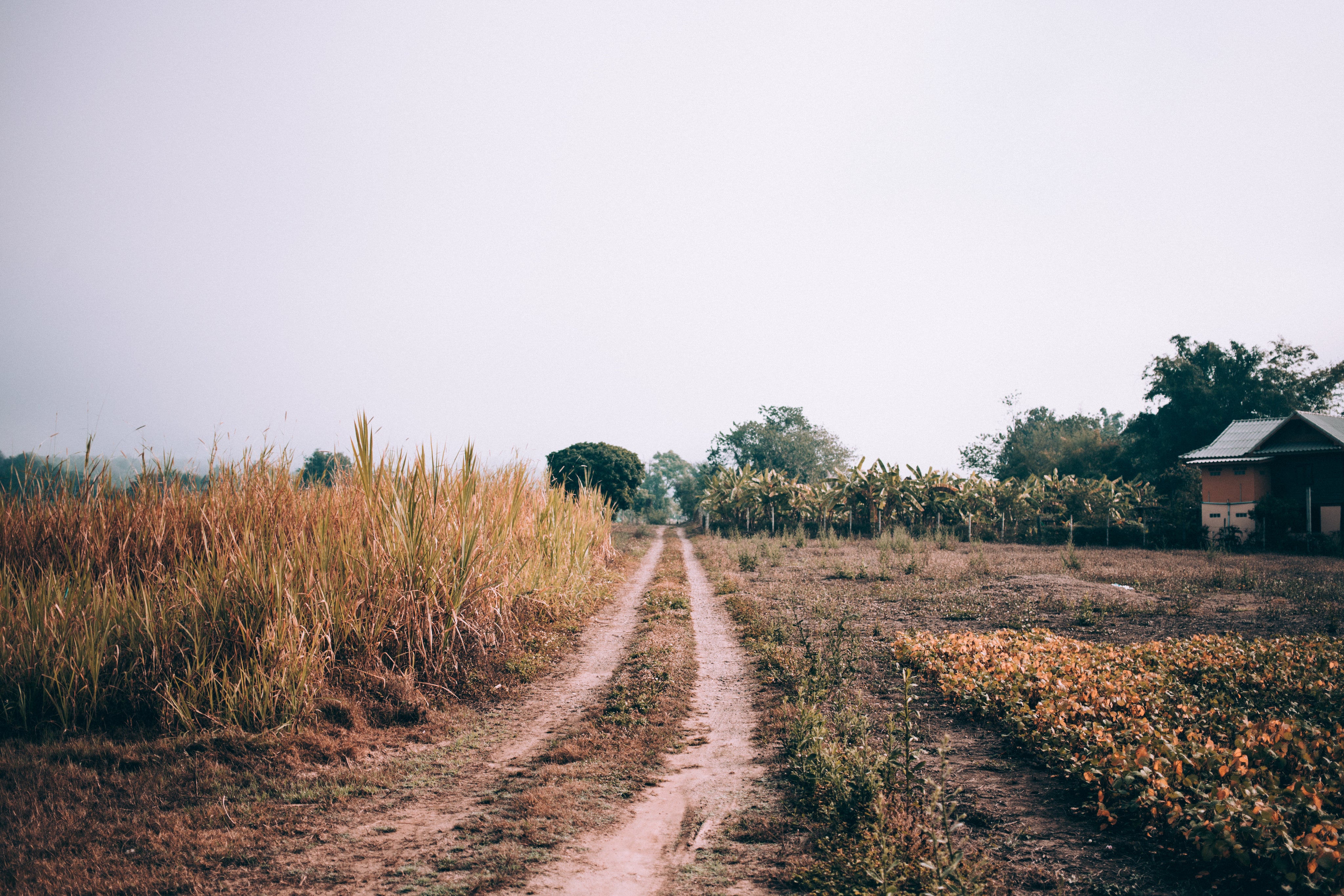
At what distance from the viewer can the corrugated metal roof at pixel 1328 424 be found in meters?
20.6

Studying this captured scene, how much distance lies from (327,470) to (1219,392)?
140 ft

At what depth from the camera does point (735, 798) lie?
3.99 metres

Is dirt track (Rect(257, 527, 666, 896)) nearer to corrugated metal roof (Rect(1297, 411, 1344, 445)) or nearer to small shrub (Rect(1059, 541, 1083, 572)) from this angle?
small shrub (Rect(1059, 541, 1083, 572))

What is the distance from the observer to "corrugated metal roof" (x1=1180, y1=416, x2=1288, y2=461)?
2349 centimetres

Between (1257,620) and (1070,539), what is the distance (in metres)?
13.4

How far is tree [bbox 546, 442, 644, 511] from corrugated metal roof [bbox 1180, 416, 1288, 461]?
28.4m

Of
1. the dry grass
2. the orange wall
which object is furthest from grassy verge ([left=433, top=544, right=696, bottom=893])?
the orange wall

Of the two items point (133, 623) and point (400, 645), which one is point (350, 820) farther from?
point (133, 623)

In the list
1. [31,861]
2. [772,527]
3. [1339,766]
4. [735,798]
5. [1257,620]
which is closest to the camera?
[31,861]

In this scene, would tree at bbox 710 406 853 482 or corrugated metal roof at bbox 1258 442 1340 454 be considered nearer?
corrugated metal roof at bbox 1258 442 1340 454

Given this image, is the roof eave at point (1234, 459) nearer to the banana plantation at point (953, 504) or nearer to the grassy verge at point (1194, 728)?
the banana plantation at point (953, 504)

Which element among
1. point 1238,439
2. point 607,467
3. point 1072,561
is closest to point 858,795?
point 1072,561

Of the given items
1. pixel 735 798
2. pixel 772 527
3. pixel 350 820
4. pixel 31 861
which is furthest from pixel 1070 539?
pixel 31 861

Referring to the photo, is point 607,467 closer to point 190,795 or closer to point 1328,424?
point 1328,424
